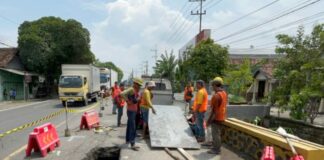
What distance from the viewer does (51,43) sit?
33.5 metres

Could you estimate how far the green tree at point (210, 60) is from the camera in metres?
26.5

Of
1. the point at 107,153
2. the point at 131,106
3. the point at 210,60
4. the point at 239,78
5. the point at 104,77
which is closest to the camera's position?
the point at 131,106

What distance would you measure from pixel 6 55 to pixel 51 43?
4.86 meters

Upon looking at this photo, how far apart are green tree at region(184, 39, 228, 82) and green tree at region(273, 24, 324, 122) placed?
13.3 metres

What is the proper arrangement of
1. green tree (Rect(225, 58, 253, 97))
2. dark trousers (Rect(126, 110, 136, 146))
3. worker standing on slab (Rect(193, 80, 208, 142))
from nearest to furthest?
dark trousers (Rect(126, 110, 136, 146)) → worker standing on slab (Rect(193, 80, 208, 142)) → green tree (Rect(225, 58, 253, 97))

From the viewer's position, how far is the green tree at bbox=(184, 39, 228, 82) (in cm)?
2645

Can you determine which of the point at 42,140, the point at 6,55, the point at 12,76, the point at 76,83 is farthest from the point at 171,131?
the point at 6,55

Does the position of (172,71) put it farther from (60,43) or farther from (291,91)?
(291,91)

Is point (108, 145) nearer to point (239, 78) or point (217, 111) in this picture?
point (217, 111)

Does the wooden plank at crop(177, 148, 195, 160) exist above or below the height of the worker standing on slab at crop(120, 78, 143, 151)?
below

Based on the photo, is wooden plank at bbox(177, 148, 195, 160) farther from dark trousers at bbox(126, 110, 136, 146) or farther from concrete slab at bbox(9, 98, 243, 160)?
dark trousers at bbox(126, 110, 136, 146)

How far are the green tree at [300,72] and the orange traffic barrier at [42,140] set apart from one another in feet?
26.7

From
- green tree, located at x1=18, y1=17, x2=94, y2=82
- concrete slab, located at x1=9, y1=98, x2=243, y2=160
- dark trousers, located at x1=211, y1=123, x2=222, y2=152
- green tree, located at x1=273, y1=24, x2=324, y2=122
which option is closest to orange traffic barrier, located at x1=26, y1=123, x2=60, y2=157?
concrete slab, located at x1=9, y1=98, x2=243, y2=160

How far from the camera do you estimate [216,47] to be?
2675 centimetres
